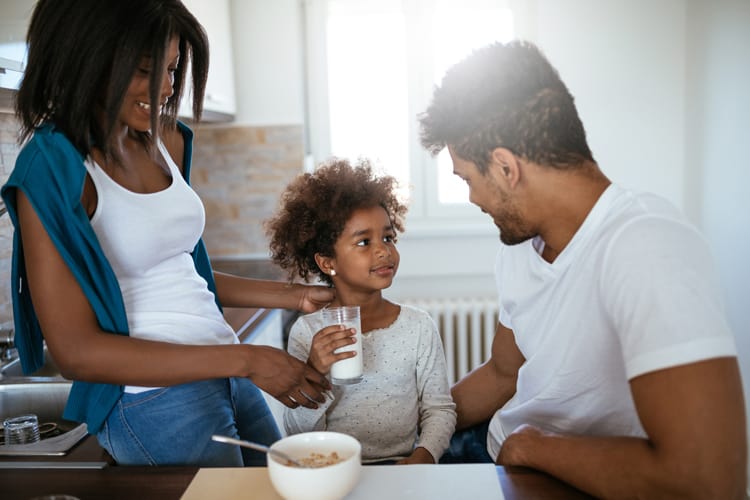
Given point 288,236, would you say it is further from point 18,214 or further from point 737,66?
point 737,66

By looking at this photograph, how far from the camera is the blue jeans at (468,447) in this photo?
1.53 meters

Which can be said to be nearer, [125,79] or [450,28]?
[125,79]

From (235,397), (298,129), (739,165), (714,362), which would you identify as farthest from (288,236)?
(739,165)

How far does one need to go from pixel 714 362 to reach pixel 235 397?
0.89 m

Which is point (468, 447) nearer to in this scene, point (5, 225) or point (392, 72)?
point (5, 225)

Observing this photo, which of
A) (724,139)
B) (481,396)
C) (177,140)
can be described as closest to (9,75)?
(177,140)

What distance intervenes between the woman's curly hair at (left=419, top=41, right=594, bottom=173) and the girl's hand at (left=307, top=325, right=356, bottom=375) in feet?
1.42

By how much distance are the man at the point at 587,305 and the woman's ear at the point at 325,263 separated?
0.47m

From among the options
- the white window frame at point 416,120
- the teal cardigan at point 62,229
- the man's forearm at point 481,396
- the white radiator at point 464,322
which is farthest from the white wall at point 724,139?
the teal cardigan at point 62,229

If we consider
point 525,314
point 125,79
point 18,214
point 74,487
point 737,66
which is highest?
point 737,66

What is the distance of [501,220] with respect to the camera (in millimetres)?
1234

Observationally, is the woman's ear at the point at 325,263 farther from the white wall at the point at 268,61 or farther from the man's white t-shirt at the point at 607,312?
the white wall at the point at 268,61

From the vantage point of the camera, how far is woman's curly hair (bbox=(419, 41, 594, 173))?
1118mm

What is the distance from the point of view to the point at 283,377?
1.12 metres
